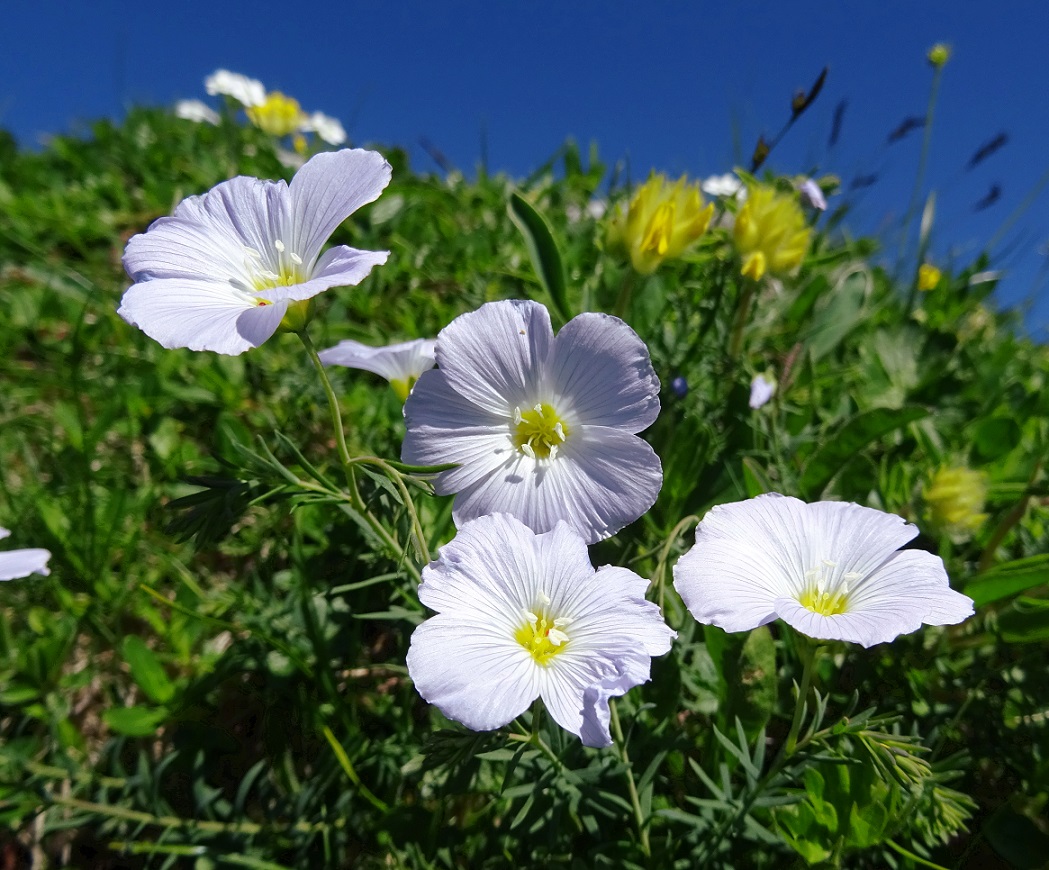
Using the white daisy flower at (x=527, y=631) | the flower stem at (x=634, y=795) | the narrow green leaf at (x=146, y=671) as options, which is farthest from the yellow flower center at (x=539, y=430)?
the narrow green leaf at (x=146, y=671)

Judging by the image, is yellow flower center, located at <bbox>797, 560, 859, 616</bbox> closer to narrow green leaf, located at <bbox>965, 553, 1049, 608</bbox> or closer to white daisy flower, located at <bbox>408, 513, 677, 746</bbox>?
white daisy flower, located at <bbox>408, 513, 677, 746</bbox>

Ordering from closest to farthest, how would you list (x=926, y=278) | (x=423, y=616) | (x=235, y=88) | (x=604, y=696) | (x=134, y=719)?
(x=604, y=696), (x=423, y=616), (x=134, y=719), (x=926, y=278), (x=235, y=88)

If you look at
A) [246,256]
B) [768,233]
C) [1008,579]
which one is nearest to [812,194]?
[768,233]

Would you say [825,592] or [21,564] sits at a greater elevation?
[21,564]

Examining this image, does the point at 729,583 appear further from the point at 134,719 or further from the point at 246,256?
the point at 134,719

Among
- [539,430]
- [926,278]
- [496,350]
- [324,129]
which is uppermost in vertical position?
[324,129]

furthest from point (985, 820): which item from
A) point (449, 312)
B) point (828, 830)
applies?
point (449, 312)

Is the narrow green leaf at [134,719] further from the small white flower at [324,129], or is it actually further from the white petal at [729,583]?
the small white flower at [324,129]
